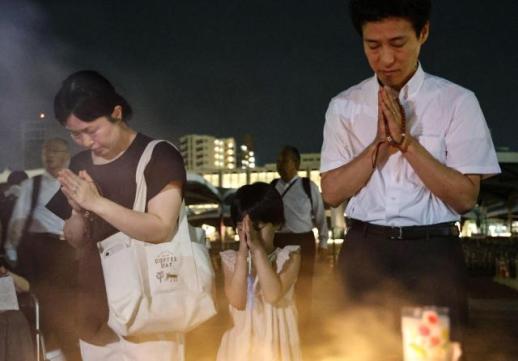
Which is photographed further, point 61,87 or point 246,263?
point 246,263

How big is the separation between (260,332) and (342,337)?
87 cm

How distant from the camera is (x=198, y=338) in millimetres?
7250

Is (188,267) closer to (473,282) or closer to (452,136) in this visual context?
(452,136)

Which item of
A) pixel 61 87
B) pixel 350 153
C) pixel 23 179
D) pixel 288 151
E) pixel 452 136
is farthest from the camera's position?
pixel 288 151

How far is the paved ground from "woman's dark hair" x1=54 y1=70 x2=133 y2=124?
1.35 metres

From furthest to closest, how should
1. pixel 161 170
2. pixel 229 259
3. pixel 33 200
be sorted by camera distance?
pixel 33 200
pixel 229 259
pixel 161 170

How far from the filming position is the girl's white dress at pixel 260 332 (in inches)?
158

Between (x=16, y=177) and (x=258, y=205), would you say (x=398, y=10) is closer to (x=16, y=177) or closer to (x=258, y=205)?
(x=258, y=205)

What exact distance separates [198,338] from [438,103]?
16.9ft

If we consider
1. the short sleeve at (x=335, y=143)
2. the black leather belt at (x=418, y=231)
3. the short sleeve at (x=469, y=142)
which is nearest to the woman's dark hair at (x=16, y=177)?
the short sleeve at (x=335, y=143)

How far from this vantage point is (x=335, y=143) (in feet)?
9.57

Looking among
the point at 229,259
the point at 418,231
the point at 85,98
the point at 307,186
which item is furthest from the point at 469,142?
the point at 307,186

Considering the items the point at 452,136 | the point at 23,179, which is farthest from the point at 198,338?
the point at 452,136

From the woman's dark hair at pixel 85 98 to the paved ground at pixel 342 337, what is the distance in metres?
1.35
